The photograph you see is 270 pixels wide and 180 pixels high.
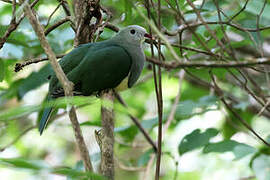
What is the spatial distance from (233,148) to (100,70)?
2.74ft

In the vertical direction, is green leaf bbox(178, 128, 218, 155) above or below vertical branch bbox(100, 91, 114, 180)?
below

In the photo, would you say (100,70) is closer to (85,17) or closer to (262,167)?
(85,17)

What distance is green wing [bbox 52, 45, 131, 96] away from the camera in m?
2.13

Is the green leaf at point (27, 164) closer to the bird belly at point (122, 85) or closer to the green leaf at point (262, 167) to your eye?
the bird belly at point (122, 85)

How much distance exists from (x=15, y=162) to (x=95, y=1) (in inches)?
52.5

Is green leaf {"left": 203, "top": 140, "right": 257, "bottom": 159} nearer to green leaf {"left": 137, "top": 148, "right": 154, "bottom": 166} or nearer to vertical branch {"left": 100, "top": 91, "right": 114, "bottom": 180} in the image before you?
green leaf {"left": 137, "top": 148, "right": 154, "bottom": 166}

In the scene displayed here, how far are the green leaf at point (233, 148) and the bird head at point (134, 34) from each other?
736 mm

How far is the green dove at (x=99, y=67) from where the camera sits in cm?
212

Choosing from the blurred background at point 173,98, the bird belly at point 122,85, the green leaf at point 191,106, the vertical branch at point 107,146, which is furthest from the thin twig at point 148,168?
the vertical branch at point 107,146

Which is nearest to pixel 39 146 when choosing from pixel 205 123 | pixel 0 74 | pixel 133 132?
pixel 205 123

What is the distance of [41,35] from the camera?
3.76ft

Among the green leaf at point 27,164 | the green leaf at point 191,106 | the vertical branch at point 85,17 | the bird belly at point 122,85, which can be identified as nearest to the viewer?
the green leaf at point 27,164

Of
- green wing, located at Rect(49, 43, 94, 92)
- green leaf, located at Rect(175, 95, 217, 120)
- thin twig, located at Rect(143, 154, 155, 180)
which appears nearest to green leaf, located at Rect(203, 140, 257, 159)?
green leaf, located at Rect(175, 95, 217, 120)

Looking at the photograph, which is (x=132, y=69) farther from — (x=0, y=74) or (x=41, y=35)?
(x=41, y=35)
